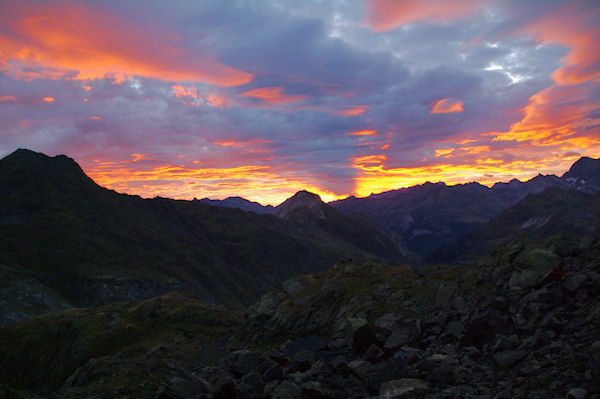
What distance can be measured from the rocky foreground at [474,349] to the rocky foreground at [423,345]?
0.06 metres

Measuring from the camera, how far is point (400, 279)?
136ft

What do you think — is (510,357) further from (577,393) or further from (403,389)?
(403,389)

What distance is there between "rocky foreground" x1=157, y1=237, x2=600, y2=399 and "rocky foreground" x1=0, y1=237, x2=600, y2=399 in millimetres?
61

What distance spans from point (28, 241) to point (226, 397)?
8762 inches

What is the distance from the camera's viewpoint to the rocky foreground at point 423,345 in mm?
14859

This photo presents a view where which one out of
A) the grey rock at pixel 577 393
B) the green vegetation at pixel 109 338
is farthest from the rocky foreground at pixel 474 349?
the green vegetation at pixel 109 338

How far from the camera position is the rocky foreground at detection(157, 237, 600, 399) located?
14.5m

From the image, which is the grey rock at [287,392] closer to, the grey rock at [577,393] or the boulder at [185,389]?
the boulder at [185,389]

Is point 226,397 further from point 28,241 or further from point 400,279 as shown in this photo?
point 28,241

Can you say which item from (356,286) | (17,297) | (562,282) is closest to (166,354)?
(356,286)

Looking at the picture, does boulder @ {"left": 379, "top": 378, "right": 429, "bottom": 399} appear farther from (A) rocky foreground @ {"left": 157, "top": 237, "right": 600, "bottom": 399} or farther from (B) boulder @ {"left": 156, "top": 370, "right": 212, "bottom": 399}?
(B) boulder @ {"left": 156, "top": 370, "right": 212, "bottom": 399}

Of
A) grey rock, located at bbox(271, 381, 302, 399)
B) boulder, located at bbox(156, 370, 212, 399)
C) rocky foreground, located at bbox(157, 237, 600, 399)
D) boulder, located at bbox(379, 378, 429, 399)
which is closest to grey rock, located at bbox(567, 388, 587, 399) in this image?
rocky foreground, located at bbox(157, 237, 600, 399)

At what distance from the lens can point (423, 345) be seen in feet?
72.0

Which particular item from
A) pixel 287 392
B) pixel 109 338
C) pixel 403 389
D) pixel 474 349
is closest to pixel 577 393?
pixel 403 389
